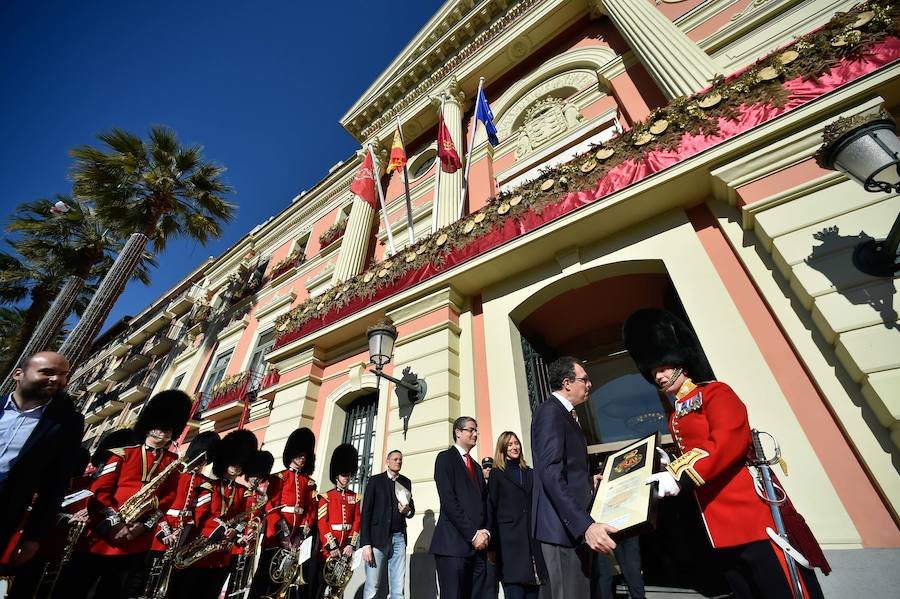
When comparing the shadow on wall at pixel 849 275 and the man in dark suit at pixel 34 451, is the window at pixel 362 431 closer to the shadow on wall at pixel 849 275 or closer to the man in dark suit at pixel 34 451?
the man in dark suit at pixel 34 451

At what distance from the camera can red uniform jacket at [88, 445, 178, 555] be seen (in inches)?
126

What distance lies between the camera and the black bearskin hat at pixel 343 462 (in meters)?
6.37

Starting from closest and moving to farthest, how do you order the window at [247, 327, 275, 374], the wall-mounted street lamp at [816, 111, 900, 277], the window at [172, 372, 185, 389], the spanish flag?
the wall-mounted street lamp at [816, 111, 900, 277] → the spanish flag → the window at [247, 327, 275, 374] → the window at [172, 372, 185, 389]

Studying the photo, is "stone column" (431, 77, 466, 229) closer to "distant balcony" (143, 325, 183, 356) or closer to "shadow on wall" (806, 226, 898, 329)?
"shadow on wall" (806, 226, 898, 329)

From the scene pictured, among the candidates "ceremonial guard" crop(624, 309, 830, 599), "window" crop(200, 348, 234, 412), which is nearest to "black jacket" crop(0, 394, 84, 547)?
"ceremonial guard" crop(624, 309, 830, 599)

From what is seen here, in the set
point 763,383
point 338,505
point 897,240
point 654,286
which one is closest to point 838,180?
point 897,240

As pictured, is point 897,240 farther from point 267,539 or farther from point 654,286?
point 267,539

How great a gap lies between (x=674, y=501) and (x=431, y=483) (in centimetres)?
363

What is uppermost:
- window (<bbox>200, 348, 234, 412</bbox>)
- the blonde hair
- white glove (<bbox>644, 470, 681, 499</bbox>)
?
window (<bbox>200, 348, 234, 412</bbox>)

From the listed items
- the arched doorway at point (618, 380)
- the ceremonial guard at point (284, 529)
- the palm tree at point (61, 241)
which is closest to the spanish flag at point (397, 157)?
the arched doorway at point (618, 380)

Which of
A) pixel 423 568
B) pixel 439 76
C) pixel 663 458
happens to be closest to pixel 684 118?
pixel 663 458

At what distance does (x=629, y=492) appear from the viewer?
2.02m

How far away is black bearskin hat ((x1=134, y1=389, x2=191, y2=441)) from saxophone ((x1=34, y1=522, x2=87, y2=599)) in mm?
1191

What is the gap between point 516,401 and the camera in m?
5.93
